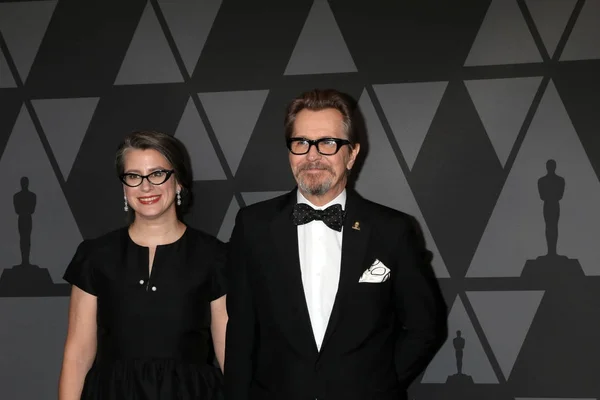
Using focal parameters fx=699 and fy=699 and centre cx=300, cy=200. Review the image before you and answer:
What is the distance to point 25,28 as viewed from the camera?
3.43 metres

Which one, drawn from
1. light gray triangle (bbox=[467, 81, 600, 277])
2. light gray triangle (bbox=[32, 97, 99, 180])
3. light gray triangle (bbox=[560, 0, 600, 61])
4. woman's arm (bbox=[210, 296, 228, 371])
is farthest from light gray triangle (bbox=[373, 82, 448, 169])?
light gray triangle (bbox=[32, 97, 99, 180])

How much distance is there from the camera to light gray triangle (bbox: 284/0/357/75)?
10.4ft

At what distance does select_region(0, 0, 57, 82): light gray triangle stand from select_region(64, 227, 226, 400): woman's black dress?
1.21 metres

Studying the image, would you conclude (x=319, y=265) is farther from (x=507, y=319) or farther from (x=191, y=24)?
(x=191, y=24)

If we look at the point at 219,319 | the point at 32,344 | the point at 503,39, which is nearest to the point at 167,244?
the point at 219,319

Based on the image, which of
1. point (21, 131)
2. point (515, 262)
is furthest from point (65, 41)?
point (515, 262)

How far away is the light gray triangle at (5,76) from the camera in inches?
135

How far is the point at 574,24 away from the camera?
3.01 meters

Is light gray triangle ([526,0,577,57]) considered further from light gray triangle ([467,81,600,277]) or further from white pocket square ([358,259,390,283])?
white pocket square ([358,259,390,283])

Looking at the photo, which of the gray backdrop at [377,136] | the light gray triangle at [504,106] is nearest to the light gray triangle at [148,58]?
the gray backdrop at [377,136]

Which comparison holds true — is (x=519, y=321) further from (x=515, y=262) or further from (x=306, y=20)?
(x=306, y=20)

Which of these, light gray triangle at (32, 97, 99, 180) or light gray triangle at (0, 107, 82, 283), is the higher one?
light gray triangle at (32, 97, 99, 180)

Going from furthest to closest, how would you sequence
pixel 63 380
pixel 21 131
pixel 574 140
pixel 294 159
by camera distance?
1. pixel 21 131
2. pixel 574 140
3. pixel 63 380
4. pixel 294 159

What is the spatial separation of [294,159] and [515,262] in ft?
3.97
